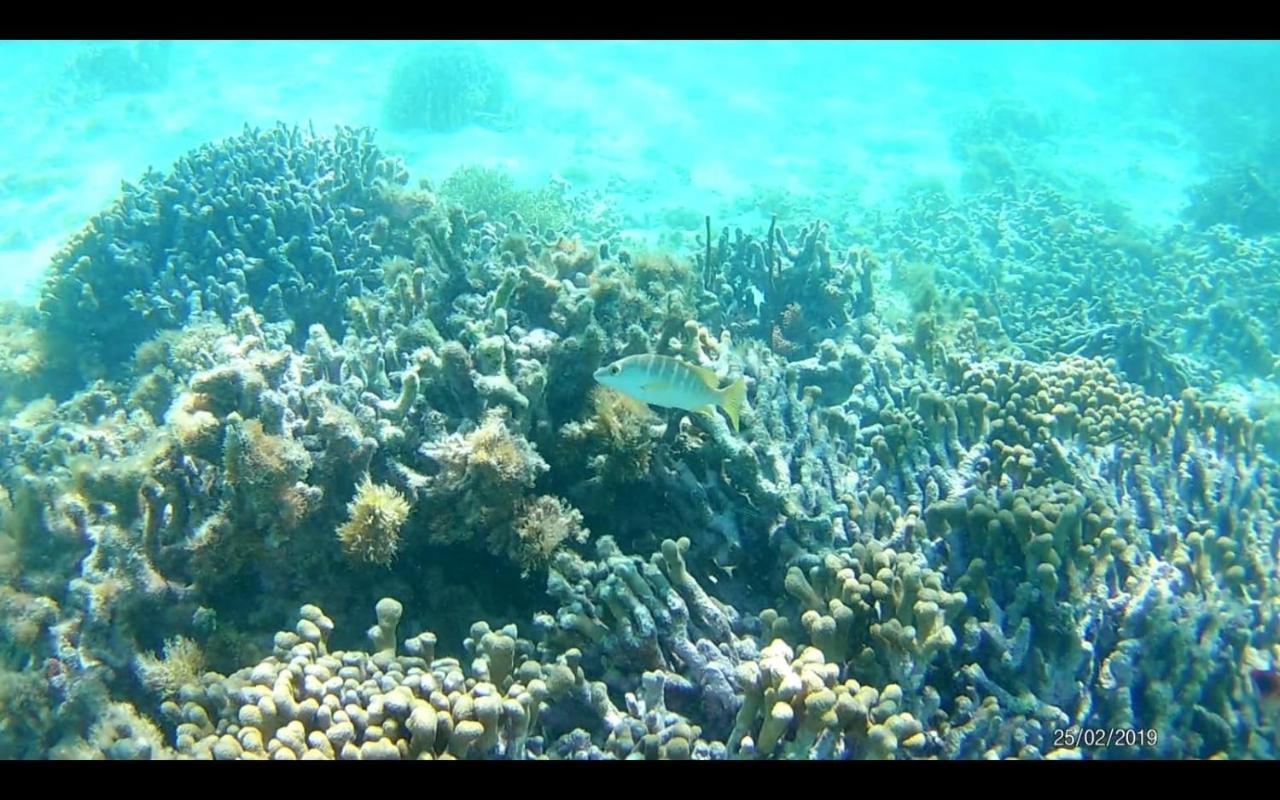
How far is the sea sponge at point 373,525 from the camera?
142 inches

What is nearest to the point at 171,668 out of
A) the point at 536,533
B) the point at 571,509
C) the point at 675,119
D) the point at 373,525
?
the point at 373,525

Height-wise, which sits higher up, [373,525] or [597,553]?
[373,525]

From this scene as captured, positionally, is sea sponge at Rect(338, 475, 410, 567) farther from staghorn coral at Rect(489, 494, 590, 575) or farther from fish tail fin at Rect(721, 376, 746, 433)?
fish tail fin at Rect(721, 376, 746, 433)

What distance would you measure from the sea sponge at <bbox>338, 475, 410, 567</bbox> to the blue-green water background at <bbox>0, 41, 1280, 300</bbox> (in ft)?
38.8

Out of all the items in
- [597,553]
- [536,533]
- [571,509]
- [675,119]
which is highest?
[675,119]

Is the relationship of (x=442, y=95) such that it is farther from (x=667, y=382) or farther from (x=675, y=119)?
(x=667, y=382)

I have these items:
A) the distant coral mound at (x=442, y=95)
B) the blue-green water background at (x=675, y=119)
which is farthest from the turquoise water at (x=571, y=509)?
the distant coral mound at (x=442, y=95)

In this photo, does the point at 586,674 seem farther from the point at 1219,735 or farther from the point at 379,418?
the point at 1219,735

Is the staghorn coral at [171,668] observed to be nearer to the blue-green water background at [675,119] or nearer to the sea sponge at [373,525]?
the sea sponge at [373,525]

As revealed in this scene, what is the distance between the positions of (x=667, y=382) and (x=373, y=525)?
170 cm

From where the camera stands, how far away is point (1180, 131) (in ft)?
83.4

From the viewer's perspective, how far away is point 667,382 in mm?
3648
